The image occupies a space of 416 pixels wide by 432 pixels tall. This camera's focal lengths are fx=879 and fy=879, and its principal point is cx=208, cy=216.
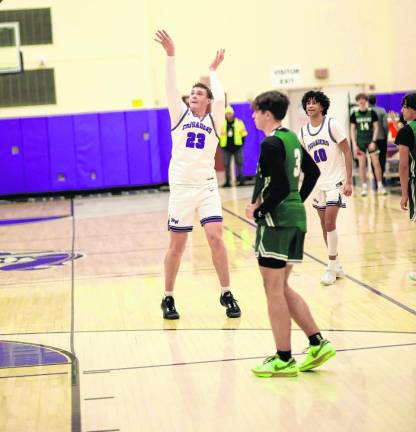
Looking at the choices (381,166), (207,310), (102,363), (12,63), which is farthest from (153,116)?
(102,363)

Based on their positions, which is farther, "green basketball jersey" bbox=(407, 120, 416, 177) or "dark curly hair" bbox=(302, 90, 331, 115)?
"dark curly hair" bbox=(302, 90, 331, 115)

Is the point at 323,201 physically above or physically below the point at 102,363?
above

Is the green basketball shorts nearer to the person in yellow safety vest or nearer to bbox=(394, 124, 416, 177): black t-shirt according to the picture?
bbox=(394, 124, 416, 177): black t-shirt

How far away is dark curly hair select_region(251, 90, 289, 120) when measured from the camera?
5508 mm

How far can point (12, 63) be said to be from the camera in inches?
751

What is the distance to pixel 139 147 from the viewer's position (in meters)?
21.5

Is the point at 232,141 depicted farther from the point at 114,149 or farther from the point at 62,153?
the point at 62,153

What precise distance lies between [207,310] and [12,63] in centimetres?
1270

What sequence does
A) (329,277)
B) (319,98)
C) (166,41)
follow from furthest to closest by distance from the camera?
(329,277)
(319,98)
(166,41)

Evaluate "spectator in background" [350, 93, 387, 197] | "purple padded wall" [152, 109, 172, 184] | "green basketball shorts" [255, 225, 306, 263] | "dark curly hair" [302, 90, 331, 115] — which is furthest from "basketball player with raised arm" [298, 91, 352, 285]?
"purple padded wall" [152, 109, 172, 184]

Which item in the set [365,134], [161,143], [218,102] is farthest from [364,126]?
[218,102]

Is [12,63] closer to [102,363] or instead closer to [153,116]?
[153,116]

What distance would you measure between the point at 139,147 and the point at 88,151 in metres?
1.24

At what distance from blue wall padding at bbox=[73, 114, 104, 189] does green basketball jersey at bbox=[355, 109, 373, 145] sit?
7.05 metres
